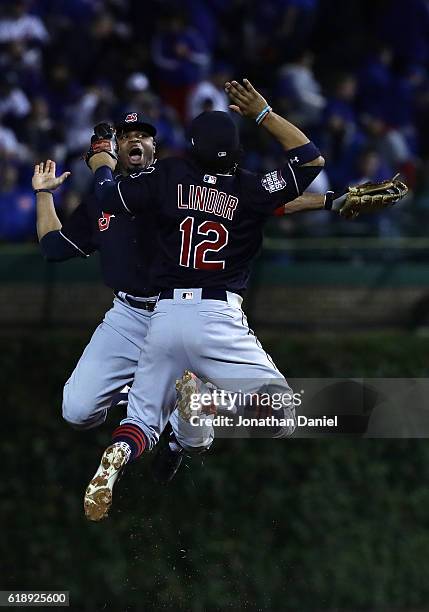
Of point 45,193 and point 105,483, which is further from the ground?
point 45,193

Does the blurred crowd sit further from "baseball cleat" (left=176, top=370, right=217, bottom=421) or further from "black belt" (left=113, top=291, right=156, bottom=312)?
"baseball cleat" (left=176, top=370, right=217, bottom=421)

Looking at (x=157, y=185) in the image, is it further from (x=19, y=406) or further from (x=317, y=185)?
(x=317, y=185)

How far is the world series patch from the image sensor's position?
7.80 meters

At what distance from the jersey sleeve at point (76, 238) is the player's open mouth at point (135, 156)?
522 millimetres

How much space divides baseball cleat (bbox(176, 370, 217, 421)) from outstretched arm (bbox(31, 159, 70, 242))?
1.51 metres

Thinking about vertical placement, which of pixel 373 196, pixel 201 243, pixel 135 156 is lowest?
pixel 201 243

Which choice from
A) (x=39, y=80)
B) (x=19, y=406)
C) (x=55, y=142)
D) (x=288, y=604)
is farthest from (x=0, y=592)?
(x=39, y=80)

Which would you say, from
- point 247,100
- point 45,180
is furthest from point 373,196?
point 45,180

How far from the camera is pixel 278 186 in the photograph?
A: 7.80m

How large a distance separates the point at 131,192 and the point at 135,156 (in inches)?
29.7

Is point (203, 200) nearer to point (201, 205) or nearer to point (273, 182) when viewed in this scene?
point (201, 205)

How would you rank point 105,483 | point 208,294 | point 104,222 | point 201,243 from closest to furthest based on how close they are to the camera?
point 105,483
point 201,243
point 208,294
point 104,222

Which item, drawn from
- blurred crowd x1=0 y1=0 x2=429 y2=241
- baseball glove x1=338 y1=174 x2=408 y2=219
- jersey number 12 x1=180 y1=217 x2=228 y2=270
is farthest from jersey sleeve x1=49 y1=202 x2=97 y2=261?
blurred crowd x1=0 y1=0 x2=429 y2=241

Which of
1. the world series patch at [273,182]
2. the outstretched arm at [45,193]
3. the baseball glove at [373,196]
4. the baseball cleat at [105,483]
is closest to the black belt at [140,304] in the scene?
the outstretched arm at [45,193]
